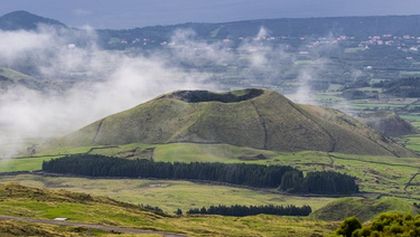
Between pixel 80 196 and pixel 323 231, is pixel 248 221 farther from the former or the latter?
pixel 80 196

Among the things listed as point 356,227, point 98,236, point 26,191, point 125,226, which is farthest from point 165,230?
point 356,227

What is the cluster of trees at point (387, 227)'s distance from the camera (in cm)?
7450

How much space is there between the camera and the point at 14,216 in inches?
5177

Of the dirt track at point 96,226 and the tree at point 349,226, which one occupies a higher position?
the tree at point 349,226

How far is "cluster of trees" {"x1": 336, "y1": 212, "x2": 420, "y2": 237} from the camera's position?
244 feet

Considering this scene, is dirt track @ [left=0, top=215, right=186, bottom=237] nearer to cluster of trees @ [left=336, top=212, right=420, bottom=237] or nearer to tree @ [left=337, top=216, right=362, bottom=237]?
tree @ [left=337, top=216, right=362, bottom=237]

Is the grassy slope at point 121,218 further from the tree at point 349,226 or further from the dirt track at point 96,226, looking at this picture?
the tree at point 349,226

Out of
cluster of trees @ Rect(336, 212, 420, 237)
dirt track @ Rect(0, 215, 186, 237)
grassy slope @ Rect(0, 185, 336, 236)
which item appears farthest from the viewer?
grassy slope @ Rect(0, 185, 336, 236)

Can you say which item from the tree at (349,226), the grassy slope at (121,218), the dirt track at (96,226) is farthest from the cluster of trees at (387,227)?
the grassy slope at (121,218)

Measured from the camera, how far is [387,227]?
76250 mm

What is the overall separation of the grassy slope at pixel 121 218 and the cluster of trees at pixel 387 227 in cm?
5928

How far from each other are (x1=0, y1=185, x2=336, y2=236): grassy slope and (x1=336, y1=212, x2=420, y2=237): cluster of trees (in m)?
59.3

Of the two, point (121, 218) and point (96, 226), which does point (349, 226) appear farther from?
point (121, 218)

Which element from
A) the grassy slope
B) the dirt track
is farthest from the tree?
the grassy slope
